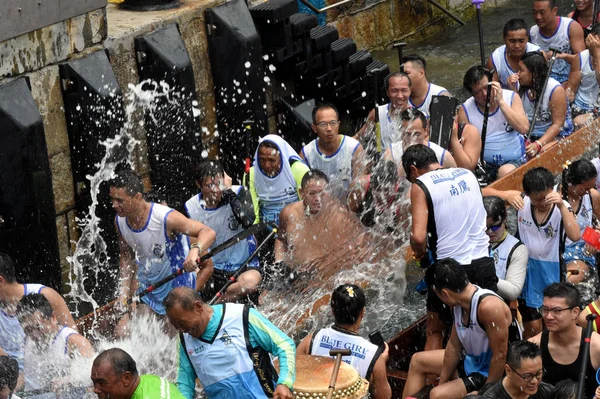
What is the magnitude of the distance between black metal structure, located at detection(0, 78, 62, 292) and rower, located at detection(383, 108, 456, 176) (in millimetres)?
2614

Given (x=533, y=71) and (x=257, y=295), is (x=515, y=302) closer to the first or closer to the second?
(x=257, y=295)

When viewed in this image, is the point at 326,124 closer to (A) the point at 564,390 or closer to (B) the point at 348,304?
(B) the point at 348,304

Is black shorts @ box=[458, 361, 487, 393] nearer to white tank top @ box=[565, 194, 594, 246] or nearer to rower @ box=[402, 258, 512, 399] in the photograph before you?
rower @ box=[402, 258, 512, 399]

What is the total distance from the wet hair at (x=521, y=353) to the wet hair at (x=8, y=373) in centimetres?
255

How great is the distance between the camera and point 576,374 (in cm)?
664

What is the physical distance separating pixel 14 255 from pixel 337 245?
2.43 meters

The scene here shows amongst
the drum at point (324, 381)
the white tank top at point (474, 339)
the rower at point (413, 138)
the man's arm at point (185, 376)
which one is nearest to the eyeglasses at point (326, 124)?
the rower at point (413, 138)

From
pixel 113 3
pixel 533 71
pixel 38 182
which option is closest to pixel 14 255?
pixel 38 182

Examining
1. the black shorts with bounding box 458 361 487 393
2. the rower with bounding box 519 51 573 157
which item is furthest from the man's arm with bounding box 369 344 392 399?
the rower with bounding box 519 51 573 157

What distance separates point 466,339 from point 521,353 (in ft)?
1.99

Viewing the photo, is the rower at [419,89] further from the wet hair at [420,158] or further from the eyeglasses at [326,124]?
the wet hair at [420,158]

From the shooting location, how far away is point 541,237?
8008mm

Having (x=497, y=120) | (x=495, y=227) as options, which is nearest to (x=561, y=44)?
(x=497, y=120)

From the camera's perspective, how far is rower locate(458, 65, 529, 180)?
A: 9.72 metres
